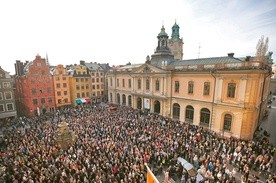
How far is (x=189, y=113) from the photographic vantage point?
25.1 m

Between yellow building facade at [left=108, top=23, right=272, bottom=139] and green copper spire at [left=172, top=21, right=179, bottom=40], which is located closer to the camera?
yellow building facade at [left=108, top=23, right=272, bottom=139]

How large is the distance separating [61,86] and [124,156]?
3110 cm

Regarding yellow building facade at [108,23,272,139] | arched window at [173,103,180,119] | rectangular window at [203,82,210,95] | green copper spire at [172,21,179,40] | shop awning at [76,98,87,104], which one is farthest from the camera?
green copper spire at [172,21,179,40]

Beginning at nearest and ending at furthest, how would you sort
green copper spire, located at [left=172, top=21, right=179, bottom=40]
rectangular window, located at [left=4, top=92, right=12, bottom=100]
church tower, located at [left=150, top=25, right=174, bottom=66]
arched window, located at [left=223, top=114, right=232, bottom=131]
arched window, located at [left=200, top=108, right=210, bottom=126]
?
arched window, located at [left=223, top=114, right=232, bottom=131]
arched window, located at [left=200, top=108, right=210, bottom=126]
rectangular window, located at [left=4, top=92, right=12, bottom=100]
church tower, located at [left=150, top=25, right=174, bottom=66]
green copper spire, located at [left=172, top=21, right=179, bottom=40]

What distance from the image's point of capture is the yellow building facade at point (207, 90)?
18.4m

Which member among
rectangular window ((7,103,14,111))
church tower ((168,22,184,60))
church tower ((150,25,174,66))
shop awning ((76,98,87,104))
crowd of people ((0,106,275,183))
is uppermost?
church tower ((168,22,184,60))

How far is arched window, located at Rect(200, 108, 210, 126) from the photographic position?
22634mm

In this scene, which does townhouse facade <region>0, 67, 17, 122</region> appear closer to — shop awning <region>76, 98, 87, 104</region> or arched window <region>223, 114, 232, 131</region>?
shop awning <region>76, 98, 87, 104</region>

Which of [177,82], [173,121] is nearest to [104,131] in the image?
[173,121]

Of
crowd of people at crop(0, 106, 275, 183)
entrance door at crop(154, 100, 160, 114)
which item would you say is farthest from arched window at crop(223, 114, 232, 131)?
entrance door at crop(154, 100, 160, 114)

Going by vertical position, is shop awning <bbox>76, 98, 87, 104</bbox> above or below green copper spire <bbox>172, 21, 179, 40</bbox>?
below

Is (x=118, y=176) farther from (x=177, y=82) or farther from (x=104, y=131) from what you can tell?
(x=177, y=82)

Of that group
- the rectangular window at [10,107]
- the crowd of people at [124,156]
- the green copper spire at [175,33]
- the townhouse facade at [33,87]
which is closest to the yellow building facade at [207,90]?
the crowd of people at [124,156]

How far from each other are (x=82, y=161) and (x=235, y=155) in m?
15.0
